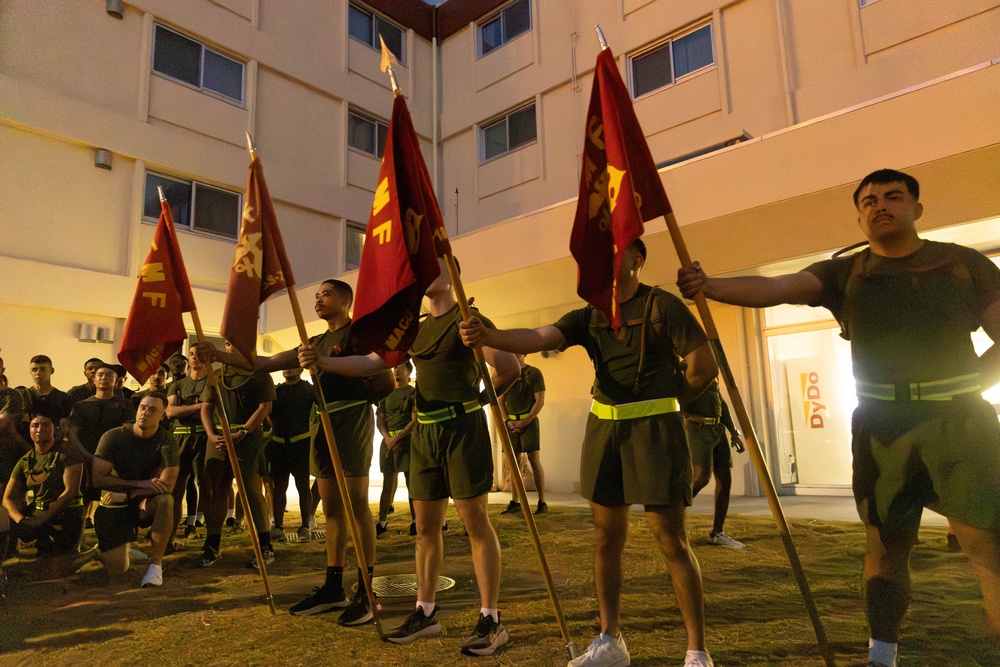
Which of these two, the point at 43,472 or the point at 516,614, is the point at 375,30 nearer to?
the point at 43,472

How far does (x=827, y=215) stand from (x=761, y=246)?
88 centimetres

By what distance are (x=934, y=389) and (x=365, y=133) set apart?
15481mm

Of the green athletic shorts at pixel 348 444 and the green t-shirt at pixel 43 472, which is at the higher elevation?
the green athletic shorts at pixel 348 444

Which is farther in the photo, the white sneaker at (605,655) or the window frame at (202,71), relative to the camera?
the window frame at (202,71)

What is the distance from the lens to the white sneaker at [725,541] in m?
5.62

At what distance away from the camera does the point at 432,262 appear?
128 inches

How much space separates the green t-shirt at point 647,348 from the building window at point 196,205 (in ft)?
37.7

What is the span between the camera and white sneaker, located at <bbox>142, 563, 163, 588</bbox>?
4.85 metres

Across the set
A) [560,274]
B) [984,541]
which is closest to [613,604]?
[984,541]

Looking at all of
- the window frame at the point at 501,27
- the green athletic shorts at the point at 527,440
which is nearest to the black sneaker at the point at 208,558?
the green athletic shorts at the point at 527,440

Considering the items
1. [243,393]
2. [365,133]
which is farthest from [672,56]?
[243,393]

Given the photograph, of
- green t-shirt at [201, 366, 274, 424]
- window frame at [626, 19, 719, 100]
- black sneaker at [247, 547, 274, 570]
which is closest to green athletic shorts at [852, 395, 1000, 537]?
black sneaker at [247, 547, 274, 570]

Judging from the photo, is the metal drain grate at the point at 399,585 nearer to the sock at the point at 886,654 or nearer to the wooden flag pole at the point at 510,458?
the wooden flag pole at the point at 510,458

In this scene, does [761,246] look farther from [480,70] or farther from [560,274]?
[480,70]
